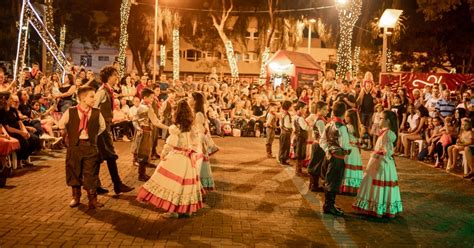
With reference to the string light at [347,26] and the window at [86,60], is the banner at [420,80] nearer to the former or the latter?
the string light at [347,26]

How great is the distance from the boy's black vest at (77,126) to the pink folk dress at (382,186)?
13.6 ft

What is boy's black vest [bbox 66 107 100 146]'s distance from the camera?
7.48 metres

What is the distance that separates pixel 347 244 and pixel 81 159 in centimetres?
392

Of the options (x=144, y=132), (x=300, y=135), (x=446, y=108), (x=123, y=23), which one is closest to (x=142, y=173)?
(x=144, y=132)

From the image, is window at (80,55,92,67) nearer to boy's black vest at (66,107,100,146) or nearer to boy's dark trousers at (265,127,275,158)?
boy's dark trousers at (265,127,275,158)

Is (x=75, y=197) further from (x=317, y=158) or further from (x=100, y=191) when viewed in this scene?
(x=317, y=158)

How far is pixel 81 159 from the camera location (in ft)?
24.8

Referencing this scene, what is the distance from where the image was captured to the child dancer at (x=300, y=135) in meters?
11.5

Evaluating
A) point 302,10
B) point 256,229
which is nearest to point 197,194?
point 256,229

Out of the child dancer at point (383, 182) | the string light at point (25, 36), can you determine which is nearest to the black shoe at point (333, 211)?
the child dancer at point (383, 182)

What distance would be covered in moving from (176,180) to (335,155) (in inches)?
97.4

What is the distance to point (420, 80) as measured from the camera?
63.6ft

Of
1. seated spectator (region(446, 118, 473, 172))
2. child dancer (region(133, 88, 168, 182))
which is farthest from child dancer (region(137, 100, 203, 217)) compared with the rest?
seated spectator (region(446, 118, 473, 172))

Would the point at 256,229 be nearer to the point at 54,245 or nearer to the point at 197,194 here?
the point at 197,194
